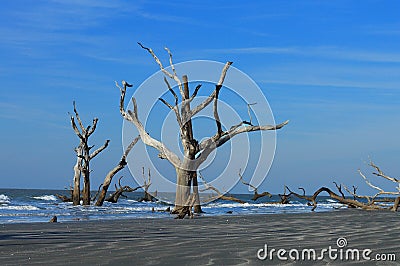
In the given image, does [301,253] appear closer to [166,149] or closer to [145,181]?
[166,149]

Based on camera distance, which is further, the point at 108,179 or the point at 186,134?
the point at 108,179

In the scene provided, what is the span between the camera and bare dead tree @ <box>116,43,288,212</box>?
68.9 ft

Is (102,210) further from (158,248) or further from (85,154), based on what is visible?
(158,248)

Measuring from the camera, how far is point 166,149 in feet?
71.3

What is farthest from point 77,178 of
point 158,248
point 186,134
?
point 158,248

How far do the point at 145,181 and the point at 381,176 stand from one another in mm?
14462

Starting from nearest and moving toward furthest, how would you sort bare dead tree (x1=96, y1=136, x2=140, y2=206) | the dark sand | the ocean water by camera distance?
1. the dark sand
2. the ocean water
3. bare dead tree (x1=96, y1=136, x2=140, y2=206)

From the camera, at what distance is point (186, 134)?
21109 mm

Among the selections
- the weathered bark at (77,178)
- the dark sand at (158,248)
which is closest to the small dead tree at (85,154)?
the weathered bark at (77,178)

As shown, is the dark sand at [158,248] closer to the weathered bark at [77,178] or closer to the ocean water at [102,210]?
the ocean water at [102,210]

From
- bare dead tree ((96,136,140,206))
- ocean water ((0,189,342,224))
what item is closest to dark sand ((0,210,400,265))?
ocean water ((0,189,342,224))

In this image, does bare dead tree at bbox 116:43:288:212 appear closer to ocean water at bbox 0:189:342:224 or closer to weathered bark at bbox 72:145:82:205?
ocean water at bbox 0:189:342:224

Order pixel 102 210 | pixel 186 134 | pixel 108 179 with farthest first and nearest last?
pixel 108 179 < pixel 102 210 < pixel 186 134

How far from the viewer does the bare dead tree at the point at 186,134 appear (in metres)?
21.0
